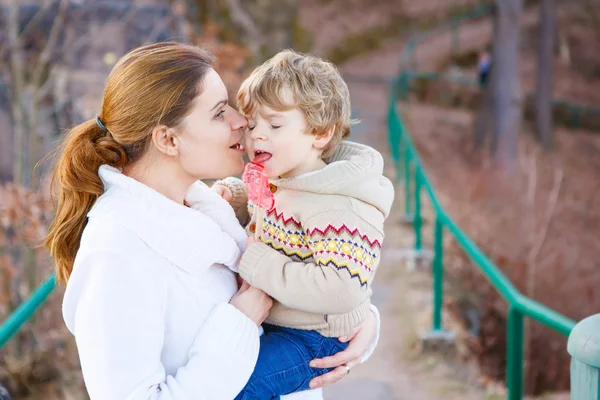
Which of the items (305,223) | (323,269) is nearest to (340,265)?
(323,269)

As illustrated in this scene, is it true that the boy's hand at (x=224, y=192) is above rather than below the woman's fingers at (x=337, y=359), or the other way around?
above

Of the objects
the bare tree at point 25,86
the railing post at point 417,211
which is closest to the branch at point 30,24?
the bare tree at point 25,86

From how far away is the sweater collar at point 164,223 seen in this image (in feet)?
6.06

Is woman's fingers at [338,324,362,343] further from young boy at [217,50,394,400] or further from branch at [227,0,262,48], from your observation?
branch at [227,0,262,48]

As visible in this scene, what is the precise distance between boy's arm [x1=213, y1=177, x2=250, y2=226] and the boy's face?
0.37 m

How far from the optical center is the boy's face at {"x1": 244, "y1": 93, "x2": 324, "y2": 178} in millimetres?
2123

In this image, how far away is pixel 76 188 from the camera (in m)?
1.96

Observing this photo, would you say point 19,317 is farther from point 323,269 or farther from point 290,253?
point 323,269

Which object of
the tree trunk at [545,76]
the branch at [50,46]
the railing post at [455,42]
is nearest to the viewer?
the branch at [50,46]

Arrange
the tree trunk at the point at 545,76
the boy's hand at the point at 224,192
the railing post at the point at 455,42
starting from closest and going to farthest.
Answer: the boy's hand at the point at 224,192, the tree trunk at the point at 545,76, the railing post at the point at 455,42

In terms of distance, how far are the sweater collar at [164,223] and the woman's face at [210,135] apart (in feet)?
0.42

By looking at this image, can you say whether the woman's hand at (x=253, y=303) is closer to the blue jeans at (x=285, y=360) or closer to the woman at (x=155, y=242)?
the woman at (x=155, y=242)

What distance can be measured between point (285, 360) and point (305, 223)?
Answer: 0.40 meters

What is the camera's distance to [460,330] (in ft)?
18.5
